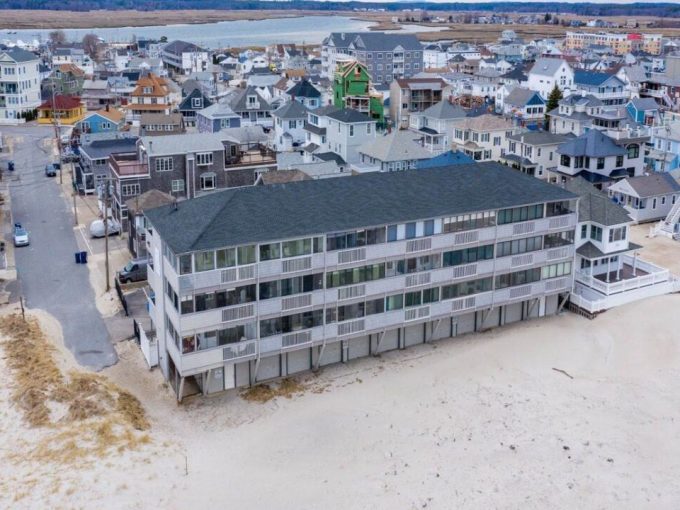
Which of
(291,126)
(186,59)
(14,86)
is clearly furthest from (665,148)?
(186,59)

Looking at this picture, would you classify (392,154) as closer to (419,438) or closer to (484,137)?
(484,137)

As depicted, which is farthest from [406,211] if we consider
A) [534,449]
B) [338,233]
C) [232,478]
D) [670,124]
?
[670,124]

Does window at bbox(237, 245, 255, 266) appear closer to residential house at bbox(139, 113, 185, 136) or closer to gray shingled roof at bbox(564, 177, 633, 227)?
gray shingled roof at bbox(564, 177, 633, 227)

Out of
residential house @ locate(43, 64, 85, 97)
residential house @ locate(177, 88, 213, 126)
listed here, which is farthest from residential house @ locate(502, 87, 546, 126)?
residential house @ locate(43, 64, 85, 97)

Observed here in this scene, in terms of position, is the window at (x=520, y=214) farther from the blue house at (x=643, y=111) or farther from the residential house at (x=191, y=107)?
the residential house at (x=191, y=107)

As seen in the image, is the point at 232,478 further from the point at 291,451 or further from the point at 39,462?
the point at 39,462

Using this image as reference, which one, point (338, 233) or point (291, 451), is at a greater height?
point (338, 233)
